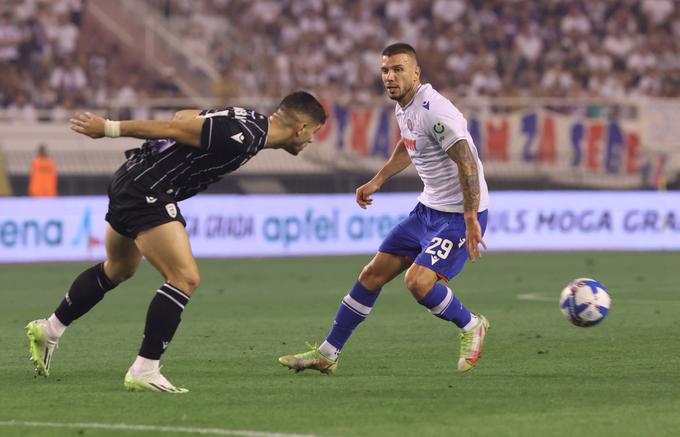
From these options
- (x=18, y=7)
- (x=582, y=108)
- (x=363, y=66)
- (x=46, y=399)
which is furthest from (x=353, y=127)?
(x=46, y=399)

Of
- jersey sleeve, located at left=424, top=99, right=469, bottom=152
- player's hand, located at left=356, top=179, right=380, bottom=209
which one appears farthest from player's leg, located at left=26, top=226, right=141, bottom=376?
jersey sleeve, located at left=424, top=99, right=469, bottom=152

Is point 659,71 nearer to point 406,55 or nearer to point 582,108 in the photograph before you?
point 582,108

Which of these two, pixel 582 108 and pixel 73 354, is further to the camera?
pixel 582 108

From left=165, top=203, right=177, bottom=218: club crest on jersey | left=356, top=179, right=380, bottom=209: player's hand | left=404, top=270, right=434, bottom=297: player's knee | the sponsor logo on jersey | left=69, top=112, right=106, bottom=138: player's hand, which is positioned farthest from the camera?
left=356, top=179, right=380, bottom=209: player's hand

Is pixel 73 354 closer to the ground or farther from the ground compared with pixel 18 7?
closer to the ground

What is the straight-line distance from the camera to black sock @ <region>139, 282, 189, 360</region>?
8.46 meters

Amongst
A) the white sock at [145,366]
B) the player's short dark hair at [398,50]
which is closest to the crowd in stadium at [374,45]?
the player's short dark hair at [398,50]

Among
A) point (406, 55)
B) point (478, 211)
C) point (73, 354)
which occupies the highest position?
point (406, 55)

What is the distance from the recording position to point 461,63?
30.9 m

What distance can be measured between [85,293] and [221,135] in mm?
1710

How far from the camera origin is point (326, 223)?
79.8 ft

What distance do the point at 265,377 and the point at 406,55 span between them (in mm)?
2473

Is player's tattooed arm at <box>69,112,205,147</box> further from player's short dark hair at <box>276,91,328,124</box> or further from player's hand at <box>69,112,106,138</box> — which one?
player's short dark hair at <box>276,91,328,124</box>

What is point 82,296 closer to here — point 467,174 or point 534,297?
point 467,174
